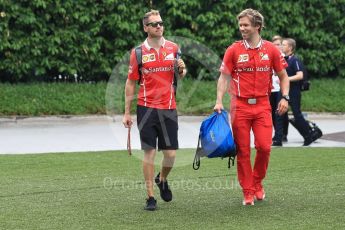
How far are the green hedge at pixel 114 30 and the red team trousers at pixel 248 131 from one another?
36.2 ft

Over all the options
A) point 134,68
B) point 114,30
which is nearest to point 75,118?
point 114,30

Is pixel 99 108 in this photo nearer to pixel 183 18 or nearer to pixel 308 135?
pixel 183 18

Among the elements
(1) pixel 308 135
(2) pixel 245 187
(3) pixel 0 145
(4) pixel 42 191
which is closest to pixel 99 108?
(3) pixel 0 145

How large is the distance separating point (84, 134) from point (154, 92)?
8.26 m

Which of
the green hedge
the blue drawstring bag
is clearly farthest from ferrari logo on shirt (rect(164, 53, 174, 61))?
the green hedge

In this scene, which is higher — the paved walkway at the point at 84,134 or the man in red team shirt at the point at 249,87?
the man in red team shirt at the point at 249,87

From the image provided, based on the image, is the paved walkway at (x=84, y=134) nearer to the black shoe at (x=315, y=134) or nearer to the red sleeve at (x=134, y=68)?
the black shoe at (x=315, y=134)

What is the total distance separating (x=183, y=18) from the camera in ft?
67.6

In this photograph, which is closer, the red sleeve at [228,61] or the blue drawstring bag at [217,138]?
the blue drawstring bag at [217,138]

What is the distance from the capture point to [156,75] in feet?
29.0

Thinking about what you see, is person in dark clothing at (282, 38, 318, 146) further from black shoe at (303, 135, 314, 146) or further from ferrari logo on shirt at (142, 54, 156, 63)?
ferrari logo on shirt at (142, 54, 156, 63)

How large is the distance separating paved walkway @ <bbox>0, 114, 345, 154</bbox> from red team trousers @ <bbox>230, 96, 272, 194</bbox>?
581 cm

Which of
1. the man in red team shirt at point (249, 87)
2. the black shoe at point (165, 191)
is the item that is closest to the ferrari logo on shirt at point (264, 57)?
the man in red team shirt at point (249, 87)

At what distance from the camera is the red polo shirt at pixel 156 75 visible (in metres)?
8.84
